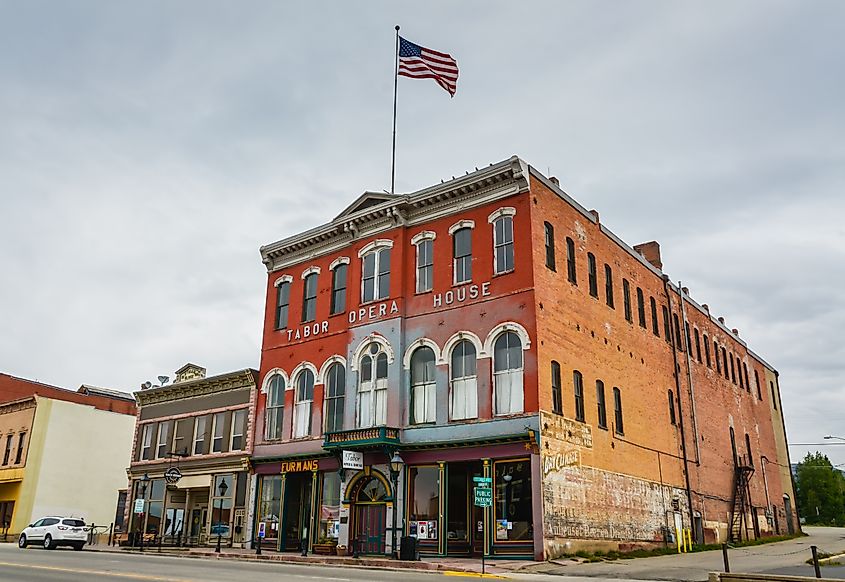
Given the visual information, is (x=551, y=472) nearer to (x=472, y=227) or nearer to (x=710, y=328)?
(x=472, y=227)

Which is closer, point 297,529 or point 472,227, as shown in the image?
point 472,227

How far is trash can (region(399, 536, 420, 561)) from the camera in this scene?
2541 cm

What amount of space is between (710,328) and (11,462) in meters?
46.4

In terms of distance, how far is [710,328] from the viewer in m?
47.0

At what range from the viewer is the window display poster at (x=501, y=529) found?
1022 inches

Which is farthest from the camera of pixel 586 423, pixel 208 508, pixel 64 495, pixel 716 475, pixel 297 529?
pixel 64 495

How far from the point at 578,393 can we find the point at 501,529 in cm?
629

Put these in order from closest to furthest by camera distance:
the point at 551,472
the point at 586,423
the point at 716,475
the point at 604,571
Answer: the point at 604,571 < the point at 551,472 < the point at 586,423 < the point at 716,475

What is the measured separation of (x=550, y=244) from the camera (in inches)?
1174

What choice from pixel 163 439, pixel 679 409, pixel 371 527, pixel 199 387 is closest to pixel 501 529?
pixel 371 527

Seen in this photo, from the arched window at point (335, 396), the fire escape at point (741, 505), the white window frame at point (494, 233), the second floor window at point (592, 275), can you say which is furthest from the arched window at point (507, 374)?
the fire escape at point (741, 505)

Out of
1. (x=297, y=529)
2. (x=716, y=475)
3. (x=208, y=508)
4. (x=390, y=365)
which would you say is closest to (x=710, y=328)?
(x=716, y=475)

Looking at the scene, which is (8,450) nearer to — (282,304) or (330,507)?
(282,304)

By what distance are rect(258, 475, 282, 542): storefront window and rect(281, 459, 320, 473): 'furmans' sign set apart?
1.16 metres
